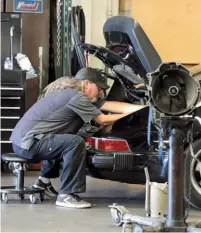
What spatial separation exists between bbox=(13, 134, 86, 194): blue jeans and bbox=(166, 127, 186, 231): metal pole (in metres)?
1.38

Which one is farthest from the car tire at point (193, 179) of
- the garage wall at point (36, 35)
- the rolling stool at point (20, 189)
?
the garage wall at point (36, 35)

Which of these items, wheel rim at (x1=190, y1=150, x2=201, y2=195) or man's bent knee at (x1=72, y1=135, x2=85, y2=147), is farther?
man's bent knee at (x1=72, y1=135, x2=85, y2=147)

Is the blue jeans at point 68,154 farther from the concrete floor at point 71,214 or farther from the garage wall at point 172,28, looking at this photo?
the garage wall at point 172,28

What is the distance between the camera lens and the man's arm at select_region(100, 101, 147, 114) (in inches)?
201

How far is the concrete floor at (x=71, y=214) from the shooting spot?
4145mm

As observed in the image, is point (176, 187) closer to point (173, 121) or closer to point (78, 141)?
point (173, 121)

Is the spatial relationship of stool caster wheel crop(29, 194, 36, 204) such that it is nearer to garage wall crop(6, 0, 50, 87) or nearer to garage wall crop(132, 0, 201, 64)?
garage wall crop(6, 0, 50, 87)

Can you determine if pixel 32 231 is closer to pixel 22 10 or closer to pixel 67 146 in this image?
pixel 67 146

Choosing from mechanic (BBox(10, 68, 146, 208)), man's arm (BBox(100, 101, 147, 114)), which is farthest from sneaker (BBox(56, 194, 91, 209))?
man's arm (BBox(100, 101, 147, 114))

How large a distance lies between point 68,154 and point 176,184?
1480 mm

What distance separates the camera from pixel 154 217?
164 inches

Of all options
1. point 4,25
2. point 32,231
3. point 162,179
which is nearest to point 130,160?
point 162,179

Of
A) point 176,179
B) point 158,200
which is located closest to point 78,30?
point 158,200

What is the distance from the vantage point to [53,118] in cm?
518
